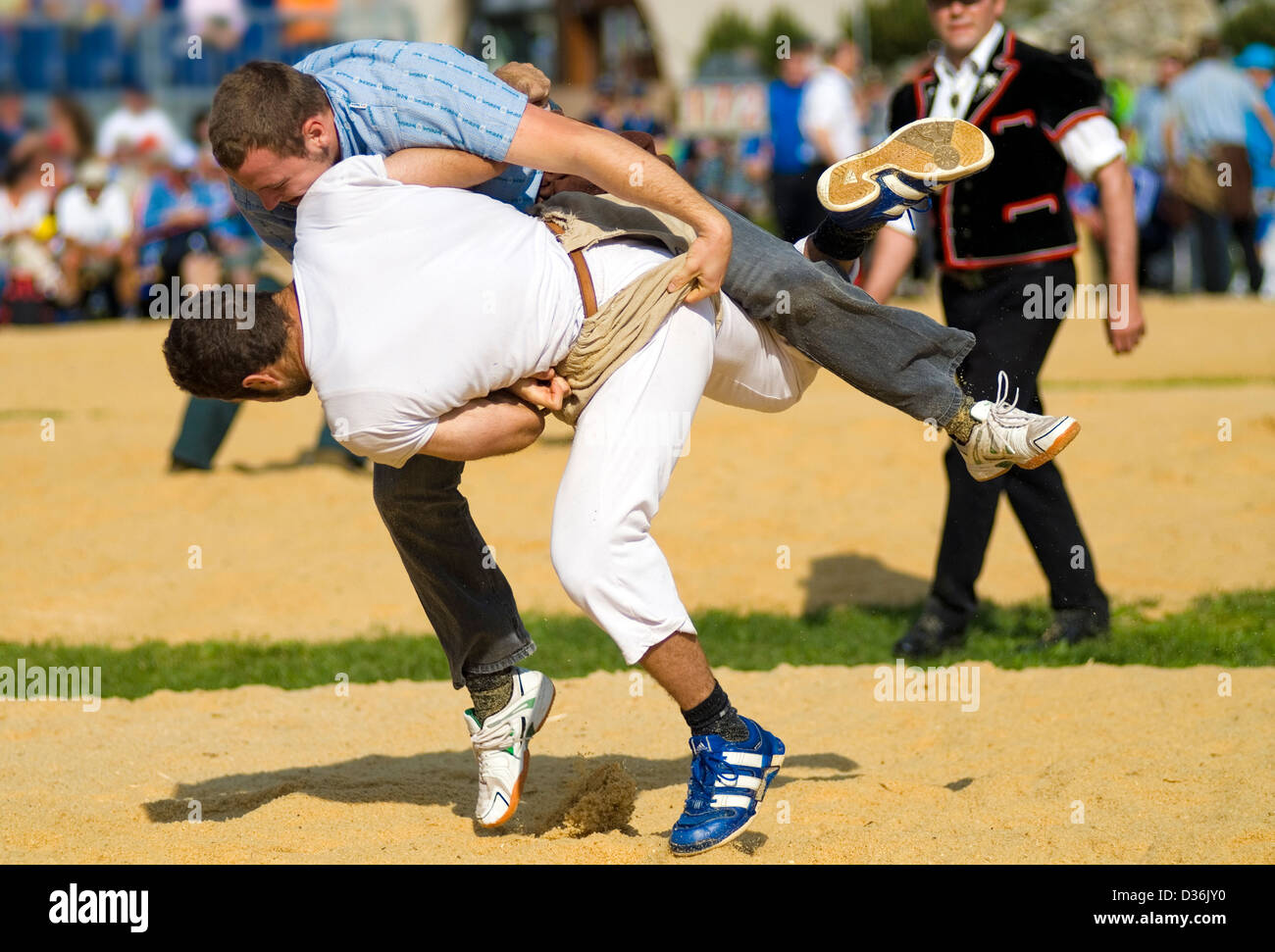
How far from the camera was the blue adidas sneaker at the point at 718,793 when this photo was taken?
3.48 metres

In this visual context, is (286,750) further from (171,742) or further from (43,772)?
(43,772)

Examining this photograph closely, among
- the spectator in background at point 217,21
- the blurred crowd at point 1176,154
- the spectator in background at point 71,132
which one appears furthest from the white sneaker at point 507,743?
the spectator in background at point 217,21

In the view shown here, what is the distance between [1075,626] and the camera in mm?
5668

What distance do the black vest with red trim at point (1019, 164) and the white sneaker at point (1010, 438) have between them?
5.17 ft

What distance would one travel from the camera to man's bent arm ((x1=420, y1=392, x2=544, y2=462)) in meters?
3.30

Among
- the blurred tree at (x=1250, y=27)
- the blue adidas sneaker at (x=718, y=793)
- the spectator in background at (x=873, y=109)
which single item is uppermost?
the blurred tree at (x=1250, y=27)

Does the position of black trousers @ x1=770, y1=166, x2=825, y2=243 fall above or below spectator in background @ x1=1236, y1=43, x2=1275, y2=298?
below

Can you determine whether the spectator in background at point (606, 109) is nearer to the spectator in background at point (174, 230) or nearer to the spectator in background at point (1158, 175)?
the spectator in background at point (174, 230)

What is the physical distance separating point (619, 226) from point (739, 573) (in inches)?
142

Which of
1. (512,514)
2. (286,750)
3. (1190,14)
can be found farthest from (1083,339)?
(1190,14)

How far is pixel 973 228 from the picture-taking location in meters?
5.36

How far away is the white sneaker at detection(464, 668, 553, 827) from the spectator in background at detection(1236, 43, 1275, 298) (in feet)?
40.7

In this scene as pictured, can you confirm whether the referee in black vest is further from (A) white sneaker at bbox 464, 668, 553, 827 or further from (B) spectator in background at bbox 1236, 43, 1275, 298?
(B) spectator in background at bbox 1236, 43, 1275, 298

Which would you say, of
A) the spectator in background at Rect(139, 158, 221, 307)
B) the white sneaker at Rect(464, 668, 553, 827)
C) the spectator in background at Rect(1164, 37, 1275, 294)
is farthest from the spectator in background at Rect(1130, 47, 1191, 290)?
the white sneaker at Rect(464, 668, 553, 827)
